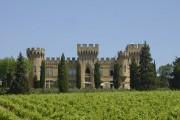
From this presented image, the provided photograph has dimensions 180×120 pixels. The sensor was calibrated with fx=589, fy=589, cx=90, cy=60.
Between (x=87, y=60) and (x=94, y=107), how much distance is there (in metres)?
68.7

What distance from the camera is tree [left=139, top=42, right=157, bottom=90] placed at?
76.2 meters

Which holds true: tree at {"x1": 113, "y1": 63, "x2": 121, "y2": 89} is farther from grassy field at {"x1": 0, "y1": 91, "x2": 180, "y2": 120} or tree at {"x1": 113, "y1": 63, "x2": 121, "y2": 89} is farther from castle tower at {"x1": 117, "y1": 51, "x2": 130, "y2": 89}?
grassy field at {"x1": 0, "y1": 91, "x2": 180, "y2": 120}

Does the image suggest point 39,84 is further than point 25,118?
Yes

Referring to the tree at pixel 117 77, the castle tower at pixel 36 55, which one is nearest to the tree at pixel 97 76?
the tree at pixel 117 77

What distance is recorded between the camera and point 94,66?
345ft

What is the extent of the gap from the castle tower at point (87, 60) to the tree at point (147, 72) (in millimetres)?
26715

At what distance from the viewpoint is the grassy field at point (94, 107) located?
114 feet

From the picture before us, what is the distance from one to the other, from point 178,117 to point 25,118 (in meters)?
9.22

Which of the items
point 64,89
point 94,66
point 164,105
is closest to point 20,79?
point 64,89

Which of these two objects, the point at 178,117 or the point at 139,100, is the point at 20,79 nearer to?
the point at 139,100

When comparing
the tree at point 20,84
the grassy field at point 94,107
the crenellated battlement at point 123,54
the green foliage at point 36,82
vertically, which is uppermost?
the crenellated battlement at point 123,54

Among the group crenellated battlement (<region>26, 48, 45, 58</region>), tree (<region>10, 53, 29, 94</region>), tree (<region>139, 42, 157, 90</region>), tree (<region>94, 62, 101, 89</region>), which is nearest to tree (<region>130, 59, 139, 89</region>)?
tree (<region>139, 42, 157, 90</region>)

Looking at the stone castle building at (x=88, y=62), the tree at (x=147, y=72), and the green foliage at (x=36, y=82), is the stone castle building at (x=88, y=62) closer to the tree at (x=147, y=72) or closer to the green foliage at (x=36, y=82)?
the green foliage at (x=36, y=82)

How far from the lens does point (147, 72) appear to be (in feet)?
256
